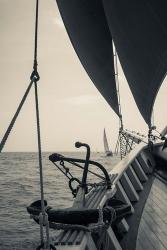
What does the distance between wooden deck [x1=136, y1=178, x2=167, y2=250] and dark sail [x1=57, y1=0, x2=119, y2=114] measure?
23.3 feet

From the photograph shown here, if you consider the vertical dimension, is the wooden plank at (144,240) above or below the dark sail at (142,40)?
below

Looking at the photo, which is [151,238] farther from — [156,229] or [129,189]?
[129,189]

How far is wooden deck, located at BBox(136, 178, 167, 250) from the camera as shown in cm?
428

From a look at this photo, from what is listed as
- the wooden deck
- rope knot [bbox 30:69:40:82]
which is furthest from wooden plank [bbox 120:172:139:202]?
rope knot [bbox 30:69:40:82]

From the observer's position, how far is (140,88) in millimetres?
9555

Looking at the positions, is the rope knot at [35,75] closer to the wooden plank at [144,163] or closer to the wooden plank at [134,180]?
the wooden plank at [134,180]

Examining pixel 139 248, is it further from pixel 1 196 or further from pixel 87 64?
pixel 1 196

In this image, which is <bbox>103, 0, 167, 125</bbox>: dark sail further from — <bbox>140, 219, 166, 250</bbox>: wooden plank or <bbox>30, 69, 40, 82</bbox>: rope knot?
<bbox>30, 69, 40, 82</bbox>: rope knot

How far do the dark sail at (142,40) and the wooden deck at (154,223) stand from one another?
2753mm

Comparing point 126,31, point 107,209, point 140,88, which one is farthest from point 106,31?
point 107,209

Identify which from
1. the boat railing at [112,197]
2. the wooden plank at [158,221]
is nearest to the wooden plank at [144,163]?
the boat railing at [112,197]

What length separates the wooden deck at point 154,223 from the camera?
428cm

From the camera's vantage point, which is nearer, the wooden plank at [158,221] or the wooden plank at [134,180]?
the wooden plank at [158,221]

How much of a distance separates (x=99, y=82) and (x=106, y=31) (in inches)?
82.4
